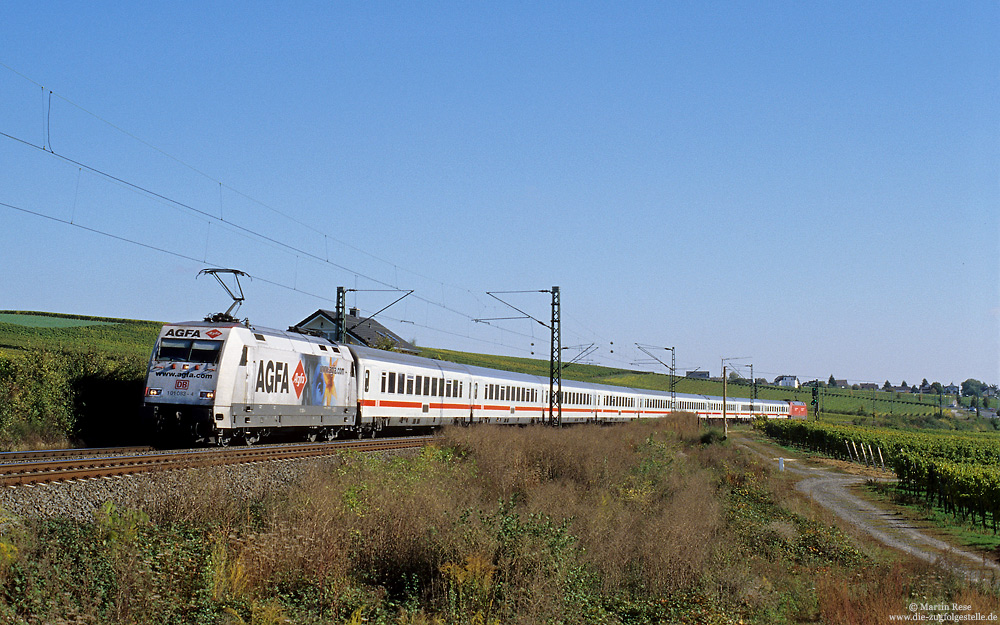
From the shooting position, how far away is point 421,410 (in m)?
34.3

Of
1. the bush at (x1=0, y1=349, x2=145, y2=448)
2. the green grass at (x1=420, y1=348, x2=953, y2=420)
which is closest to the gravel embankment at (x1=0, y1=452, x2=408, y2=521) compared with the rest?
the bush at (x1=0, y1=349, x2=145, y2=448)

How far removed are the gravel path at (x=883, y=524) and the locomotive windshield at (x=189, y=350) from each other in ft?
59.0

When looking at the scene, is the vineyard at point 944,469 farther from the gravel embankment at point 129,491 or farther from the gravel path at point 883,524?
the gravel embankment at point 129,491

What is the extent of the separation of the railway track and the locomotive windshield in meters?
2.50

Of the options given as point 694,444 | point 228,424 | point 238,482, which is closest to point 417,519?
point 238,482

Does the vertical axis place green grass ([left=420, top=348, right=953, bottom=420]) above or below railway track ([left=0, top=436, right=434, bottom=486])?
above

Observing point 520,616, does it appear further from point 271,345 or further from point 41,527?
point 271,345

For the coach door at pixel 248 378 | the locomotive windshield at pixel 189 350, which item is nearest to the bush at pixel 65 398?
the locomotive windshield at pixel 189 350

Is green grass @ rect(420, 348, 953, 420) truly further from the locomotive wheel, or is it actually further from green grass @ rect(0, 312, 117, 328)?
the locomotive wheel

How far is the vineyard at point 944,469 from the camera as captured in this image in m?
27.2

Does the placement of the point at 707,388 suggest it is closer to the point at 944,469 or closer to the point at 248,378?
the point at 944,469

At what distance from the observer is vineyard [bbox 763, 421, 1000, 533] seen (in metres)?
27.2

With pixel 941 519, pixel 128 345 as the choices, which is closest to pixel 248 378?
pixel 941 519

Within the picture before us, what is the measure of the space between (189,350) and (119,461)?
5.27m
